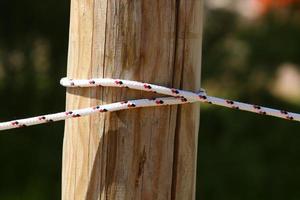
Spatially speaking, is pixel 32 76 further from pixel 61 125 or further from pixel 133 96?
pixel 133 96

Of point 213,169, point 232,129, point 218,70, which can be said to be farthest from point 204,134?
point 218,70

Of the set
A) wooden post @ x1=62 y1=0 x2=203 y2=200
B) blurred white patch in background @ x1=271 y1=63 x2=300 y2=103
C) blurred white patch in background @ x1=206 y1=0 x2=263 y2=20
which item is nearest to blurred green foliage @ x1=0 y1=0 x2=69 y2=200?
blurred white patch in background @ x1=271 y1=63 x2=300 y2=103

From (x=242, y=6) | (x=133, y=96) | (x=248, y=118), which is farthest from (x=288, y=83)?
(x=133, y=96)

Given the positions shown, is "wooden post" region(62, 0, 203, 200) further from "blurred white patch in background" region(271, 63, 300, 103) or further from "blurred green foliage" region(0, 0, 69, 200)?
"blurred white patch in background" region(271, 63, 300, 103)

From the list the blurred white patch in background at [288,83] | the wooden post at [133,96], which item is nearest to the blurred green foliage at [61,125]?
the blurred white patch in background at [288,83]

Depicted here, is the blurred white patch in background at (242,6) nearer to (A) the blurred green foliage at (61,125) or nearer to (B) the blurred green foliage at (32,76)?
(A) the blurred green foliage at (61,125)

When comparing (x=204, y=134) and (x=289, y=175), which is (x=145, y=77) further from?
(x=204, y=134)
